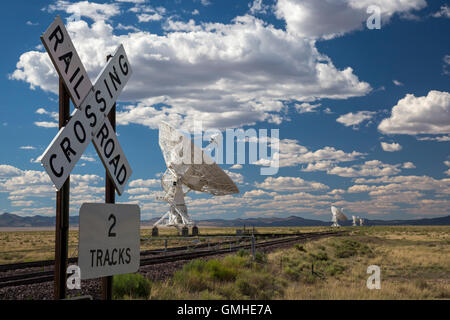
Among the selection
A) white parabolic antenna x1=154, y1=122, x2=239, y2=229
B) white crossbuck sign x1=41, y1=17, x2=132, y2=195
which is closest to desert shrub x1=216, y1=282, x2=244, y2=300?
white crossbuck sign x1=41, y1=17, x2=132, y2=195

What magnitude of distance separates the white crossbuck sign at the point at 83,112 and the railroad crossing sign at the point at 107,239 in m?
0.50

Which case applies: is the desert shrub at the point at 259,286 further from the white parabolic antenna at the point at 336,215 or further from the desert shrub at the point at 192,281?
the white parabolic antenna at the point at 336,215

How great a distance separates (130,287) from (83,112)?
799 centimetres

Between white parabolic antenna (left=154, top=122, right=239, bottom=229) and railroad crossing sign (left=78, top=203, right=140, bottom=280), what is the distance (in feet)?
132

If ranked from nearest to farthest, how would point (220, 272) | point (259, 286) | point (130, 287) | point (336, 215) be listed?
point (130, 287), point (259, 286), point (220, 272), point (336, 215)

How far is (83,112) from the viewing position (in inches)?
209

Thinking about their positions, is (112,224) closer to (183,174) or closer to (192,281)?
(192,281)

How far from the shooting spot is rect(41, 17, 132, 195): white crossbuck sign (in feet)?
15.6

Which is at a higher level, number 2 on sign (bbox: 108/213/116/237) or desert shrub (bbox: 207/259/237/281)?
number 2 on sign (bbox: 108/213/116/237)

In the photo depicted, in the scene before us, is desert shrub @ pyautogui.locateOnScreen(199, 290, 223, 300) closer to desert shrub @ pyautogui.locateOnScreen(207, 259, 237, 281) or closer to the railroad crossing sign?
desert shrub @ pyautogui.locateOnScreen(207, 259, 237, 281)

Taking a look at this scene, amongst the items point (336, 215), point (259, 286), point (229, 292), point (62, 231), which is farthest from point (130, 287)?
point (336, 215)
